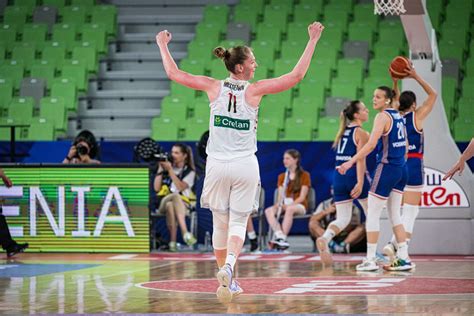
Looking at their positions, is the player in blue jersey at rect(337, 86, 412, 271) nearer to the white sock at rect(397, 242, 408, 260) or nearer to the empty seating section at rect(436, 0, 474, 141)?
the white sock at rect(397, 242, 408, 260)

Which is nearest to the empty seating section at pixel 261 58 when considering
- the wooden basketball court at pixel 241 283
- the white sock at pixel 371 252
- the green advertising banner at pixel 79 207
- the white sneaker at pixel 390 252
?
the green advertising banner at pixel 79 207

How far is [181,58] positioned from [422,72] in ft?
29.9

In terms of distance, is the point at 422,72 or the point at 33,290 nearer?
the point at 33,290

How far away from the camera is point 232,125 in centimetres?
784

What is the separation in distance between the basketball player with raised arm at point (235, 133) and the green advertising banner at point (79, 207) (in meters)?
6.24

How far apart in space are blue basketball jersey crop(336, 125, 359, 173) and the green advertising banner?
11.4 feet

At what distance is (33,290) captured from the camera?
8.92m

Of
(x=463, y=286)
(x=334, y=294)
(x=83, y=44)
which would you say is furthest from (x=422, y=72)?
(x=83, y=44)

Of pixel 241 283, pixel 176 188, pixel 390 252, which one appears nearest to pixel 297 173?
pixel 176 188

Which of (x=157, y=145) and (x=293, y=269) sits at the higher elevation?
(x=157, y=145)

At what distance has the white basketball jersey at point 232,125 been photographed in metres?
7.81

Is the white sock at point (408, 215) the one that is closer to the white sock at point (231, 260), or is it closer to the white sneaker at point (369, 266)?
the white sneaker at point (369, 266)

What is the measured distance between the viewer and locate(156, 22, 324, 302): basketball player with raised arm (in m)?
7.79

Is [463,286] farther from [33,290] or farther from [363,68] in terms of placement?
[363,68]
